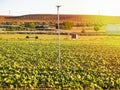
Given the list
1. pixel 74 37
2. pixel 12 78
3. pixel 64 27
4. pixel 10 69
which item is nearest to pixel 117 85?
pixel 12 78

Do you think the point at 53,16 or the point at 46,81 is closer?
the point at 46,81

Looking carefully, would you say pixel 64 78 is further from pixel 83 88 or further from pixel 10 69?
pixel 10 69

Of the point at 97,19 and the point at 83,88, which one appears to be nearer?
the point at 83,88

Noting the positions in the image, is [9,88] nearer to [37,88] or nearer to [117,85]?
[37,88]

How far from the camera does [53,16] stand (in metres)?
127

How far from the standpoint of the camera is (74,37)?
4541 cm

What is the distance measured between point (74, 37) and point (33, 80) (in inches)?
1379

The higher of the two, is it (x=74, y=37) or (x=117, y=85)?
(x=117, y=85)

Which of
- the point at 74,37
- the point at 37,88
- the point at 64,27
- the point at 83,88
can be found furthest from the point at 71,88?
the point at 64,27

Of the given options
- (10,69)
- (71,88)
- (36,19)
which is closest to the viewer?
(71,88)

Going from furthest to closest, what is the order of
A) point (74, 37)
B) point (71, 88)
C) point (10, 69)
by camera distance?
1. point (74, 37)
2. point (10, 69)
3. point (71, 88)

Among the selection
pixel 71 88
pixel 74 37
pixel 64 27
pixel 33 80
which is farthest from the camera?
pixel 64 27

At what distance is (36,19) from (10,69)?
10871cm

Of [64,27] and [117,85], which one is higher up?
[117,85]
